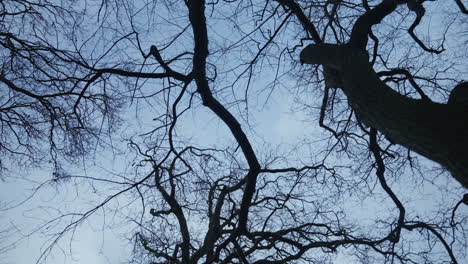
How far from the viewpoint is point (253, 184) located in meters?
4.18

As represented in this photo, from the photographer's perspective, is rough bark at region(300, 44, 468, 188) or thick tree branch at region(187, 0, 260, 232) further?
thick tree branch at region(187, 0, 260, 232)

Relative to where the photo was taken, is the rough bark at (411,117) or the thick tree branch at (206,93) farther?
the thick tree branch at (206,93)

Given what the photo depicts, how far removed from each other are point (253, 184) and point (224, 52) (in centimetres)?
168

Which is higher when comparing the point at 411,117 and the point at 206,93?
the point at 206,93

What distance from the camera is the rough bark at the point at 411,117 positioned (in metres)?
2.10

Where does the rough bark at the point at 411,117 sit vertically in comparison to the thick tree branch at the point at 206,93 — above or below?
below

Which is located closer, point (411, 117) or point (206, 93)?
point (411, 117)

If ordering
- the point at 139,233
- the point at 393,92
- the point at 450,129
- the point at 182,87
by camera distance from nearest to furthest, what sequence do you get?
the point at 450,129
the point at 393,92
the point at 182,87
the point at 139,233

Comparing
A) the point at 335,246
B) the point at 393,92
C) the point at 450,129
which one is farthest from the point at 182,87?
the point at 335,246

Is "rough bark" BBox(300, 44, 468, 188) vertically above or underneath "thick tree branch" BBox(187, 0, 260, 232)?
underneath

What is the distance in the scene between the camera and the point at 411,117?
91.0 inches

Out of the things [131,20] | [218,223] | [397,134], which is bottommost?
[397,134]

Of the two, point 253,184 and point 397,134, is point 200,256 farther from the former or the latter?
point 397,134

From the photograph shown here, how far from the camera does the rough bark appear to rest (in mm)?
2102
